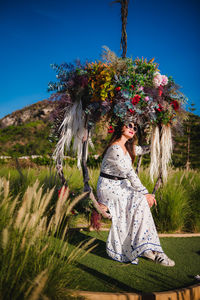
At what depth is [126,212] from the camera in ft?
10.0

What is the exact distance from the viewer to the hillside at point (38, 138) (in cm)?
1625

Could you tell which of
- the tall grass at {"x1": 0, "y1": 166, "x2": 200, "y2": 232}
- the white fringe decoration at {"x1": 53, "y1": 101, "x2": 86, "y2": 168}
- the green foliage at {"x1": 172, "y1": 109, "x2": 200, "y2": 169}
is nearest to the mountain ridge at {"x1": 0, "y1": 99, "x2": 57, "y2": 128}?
the green foliage at {"x1": 172, "y1": 109, "x2": 200, "y2": 169}

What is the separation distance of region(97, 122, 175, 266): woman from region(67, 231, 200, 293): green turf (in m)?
0.13

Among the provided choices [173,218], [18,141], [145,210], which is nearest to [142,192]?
[145,210]

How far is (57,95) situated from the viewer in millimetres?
3387

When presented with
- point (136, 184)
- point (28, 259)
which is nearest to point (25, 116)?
point (136, 184)

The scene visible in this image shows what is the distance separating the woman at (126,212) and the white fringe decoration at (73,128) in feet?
1.57

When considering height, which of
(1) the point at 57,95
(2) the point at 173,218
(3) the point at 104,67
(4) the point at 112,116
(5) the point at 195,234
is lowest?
(5) the point at 195,234

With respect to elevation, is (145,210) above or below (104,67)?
below

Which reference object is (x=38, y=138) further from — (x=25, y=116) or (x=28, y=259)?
(x=28, y=259)

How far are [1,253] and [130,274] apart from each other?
165 cm

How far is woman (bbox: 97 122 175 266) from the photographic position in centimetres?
289

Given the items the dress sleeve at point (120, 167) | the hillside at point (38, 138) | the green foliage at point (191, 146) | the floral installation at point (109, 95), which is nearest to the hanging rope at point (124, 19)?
the floral installation at point (109, 95)

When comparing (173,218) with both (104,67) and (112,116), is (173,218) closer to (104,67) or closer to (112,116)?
(112,116)
